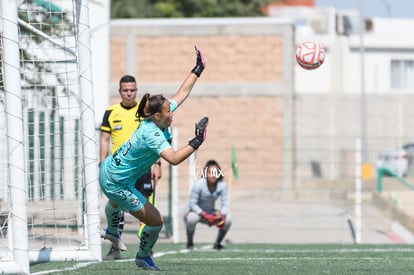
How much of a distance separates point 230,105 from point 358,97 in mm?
11420

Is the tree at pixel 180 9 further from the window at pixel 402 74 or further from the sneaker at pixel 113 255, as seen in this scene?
the sneaker at pixel 113 255

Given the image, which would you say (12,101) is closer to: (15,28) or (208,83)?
(15,28)

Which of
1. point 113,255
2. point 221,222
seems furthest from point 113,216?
point 221,222

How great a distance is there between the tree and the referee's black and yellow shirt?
36.1m

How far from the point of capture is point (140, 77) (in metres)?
33.4

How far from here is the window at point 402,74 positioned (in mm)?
49500

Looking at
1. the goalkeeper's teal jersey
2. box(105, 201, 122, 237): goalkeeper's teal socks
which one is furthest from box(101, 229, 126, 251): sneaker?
the goalkeeper's teal jersey

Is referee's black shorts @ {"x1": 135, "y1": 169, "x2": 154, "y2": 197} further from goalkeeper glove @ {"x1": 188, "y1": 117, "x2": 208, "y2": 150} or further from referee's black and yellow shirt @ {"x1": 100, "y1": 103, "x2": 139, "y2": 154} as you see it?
goalkeeper glove @ {"x1": 188, "y1": 117, "x2": 208, "y2": 150}

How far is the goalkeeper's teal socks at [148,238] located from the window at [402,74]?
39916 mm

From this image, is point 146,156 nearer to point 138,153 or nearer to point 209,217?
point 138,153

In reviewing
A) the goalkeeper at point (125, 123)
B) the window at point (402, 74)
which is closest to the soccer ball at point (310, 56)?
the goalkeeper at point (125, 123)

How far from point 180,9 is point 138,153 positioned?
4070 cm

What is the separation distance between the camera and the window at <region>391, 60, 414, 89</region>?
49500mm

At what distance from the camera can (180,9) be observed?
50188mm
